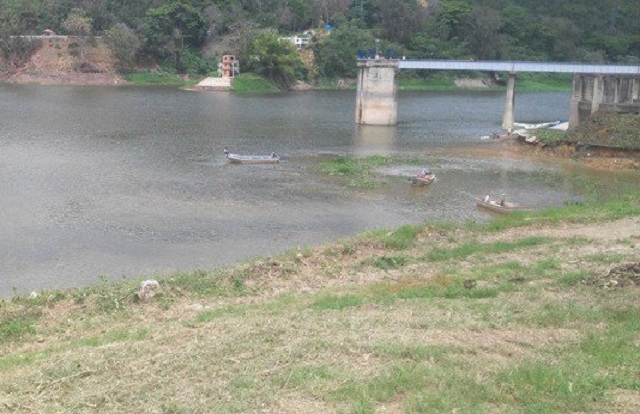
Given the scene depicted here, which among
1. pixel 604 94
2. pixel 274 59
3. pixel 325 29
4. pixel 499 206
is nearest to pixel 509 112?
pixel 604 94

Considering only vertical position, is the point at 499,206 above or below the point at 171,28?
below

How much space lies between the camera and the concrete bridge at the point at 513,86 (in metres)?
68.2

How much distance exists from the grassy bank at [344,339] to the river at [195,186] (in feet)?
20.6

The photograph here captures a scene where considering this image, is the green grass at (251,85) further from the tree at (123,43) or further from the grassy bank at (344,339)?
the grassy bank at (344,339)

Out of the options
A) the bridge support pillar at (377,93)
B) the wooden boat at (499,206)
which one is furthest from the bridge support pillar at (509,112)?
the wooden boat at (499,206)

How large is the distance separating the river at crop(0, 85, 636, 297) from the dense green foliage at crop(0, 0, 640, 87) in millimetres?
39370

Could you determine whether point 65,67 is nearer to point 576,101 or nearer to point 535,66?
point 535,66

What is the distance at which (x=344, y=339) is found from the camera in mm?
→ 12914

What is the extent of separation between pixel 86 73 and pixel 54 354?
112 metres

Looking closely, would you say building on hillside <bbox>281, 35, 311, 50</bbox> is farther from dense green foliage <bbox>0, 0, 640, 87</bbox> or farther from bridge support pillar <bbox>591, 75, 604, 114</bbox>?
bridge support pillar <bbox>591, 75, 604, 114</bbox>

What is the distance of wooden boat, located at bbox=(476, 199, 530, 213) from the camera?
3734 cm

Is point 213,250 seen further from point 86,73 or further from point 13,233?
point 86,73

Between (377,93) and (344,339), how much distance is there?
65814 mm

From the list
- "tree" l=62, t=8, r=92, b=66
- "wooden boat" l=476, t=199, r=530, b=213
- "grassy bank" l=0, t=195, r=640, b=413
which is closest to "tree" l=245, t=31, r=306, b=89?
"tree" l=62, t=8, r=92, b=66
